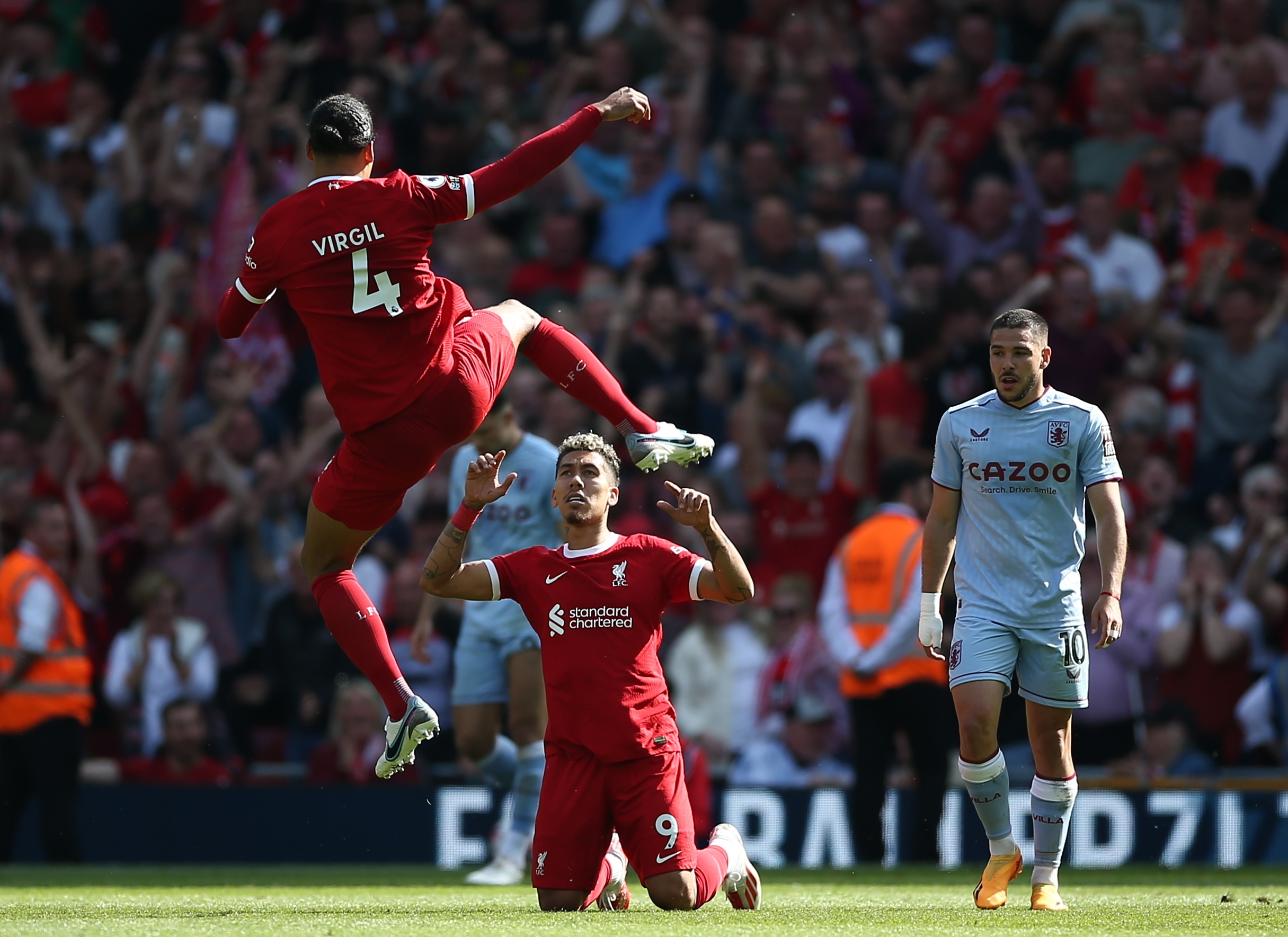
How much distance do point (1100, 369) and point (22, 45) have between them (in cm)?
1070

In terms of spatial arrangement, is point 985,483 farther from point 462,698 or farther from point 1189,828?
A: point 1189,828

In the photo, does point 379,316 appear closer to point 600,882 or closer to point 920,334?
point 600,882

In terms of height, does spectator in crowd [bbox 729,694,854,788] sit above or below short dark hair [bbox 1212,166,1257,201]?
below

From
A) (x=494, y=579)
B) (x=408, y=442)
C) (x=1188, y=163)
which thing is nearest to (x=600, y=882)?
(x=494, y=579)

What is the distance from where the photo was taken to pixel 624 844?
7500mm

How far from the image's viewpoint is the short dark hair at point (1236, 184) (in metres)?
13.6

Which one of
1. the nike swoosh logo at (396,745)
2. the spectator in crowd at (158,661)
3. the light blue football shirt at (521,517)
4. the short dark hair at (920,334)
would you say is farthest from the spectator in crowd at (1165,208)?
the nike swoosh logo at (396,745)

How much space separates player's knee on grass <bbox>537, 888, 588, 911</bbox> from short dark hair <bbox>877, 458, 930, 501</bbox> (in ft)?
15.3

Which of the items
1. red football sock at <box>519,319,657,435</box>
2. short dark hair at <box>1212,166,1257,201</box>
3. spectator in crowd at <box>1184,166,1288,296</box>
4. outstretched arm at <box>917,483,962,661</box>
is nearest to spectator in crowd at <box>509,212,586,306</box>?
spectator in crowd at <box>1184,166,1288,296</box>

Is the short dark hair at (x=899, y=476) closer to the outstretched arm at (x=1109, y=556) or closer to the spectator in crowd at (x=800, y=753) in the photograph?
the spectator in crowd at (x=800, y=753)

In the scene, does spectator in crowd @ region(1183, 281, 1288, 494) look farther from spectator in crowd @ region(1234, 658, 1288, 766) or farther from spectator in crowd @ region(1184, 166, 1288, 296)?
spectator in crowd @ region(1234, 658, 1288, 766)

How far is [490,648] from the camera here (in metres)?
10.1

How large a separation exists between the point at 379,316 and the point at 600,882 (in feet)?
8.22

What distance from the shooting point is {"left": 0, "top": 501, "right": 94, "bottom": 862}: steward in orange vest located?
467 inches
